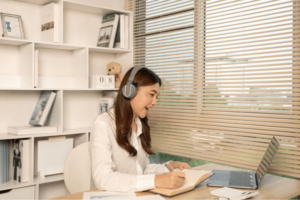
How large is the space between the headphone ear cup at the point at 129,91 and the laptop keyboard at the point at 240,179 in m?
0.67

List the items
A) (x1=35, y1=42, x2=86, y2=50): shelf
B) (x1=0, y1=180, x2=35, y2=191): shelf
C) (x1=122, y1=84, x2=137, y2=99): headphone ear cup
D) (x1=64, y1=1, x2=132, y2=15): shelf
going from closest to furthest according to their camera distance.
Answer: (x1=122, y1=84, x2=137, y2=99): headphone ear cup → (x1=0, y1=180, x2=35, y2=191): shelf → (x1=35, y1=42, x2=86, y2=50): shelf → (x1=64, y1=1, x2=132, y2=15): shelf

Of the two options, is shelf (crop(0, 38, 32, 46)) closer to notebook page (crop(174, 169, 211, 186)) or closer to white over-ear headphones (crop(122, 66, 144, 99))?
white over-ear headphones (crop(122, 66, 144, 99))

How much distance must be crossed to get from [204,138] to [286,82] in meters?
0.74

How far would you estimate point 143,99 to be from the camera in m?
1.71

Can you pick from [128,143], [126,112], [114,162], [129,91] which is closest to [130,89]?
[129,91]

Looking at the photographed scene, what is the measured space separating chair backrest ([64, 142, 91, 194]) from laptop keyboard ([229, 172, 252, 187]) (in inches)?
37.4

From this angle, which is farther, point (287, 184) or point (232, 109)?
point (232, 109)

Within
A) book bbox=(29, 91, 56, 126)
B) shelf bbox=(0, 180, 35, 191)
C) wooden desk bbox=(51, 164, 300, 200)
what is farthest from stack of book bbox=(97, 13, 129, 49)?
wooden desk bbox=(51, 164, 300, 200)

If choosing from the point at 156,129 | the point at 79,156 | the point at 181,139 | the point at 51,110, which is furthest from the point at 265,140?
the point at 51,110

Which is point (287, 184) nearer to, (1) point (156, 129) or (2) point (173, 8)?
(1) point (156, 129)

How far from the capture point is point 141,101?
171 cm

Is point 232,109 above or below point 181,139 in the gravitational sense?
above

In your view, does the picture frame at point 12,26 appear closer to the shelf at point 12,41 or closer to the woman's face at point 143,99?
the shelf at point 12,41

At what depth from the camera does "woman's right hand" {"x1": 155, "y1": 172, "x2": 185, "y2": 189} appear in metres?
1.42
